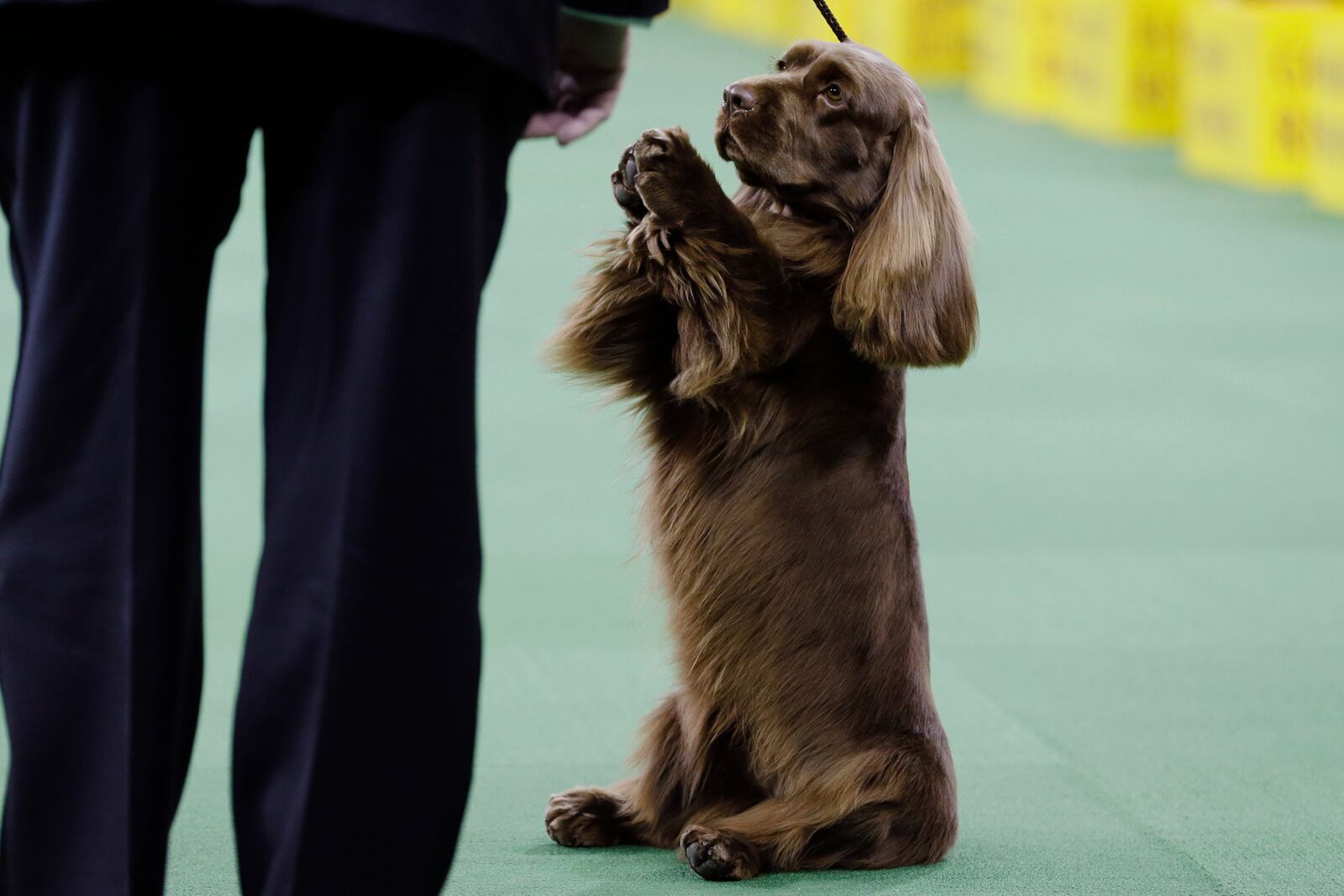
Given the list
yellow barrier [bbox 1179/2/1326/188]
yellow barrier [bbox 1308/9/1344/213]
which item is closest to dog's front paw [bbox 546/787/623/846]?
yellow barrier [bbox 1308/9/1344/213]

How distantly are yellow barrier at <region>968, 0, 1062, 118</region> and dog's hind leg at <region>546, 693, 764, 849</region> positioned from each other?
10.3m

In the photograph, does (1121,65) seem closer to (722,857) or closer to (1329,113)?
(1329,113)

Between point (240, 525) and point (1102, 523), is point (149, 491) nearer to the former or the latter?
point (240, 525)

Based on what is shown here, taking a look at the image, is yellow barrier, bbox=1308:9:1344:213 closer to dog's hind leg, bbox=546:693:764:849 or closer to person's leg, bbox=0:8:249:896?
dog's hind leg, bbox=546:693:764:849

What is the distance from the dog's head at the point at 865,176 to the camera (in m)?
2.11

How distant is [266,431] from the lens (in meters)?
1.62

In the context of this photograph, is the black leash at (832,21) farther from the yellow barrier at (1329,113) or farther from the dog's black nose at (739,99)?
the yellow barrier at (1329,113)

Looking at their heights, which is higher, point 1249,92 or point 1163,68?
point 1163,68

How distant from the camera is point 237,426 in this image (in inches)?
207

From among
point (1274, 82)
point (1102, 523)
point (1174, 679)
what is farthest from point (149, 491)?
point (1274, 82)

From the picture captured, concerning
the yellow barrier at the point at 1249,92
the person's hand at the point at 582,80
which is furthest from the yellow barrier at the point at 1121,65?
the person's hand at the point at 582,80

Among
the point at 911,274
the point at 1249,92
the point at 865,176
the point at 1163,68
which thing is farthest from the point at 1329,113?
the point at 911,274

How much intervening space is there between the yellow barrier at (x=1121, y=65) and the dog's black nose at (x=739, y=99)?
9326mm

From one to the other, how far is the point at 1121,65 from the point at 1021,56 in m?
1.40
